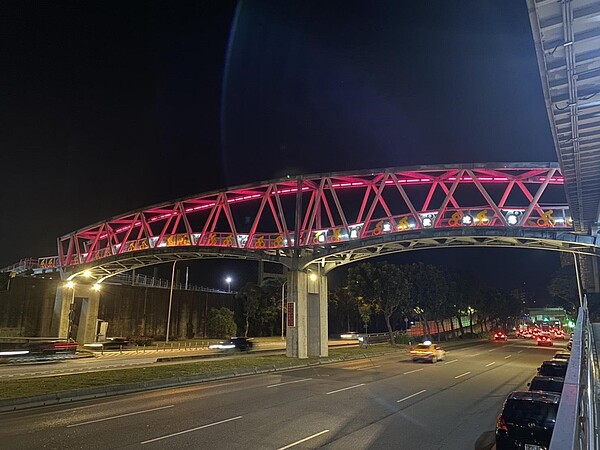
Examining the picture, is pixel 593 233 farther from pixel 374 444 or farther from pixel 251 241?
pixel 251 241

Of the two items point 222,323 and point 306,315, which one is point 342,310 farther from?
point 306,315

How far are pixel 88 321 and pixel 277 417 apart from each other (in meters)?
44.2

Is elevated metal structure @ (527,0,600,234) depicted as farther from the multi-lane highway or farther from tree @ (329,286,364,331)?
tree @ (329,286,364,331)

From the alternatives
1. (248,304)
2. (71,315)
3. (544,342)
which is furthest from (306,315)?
(544,342)

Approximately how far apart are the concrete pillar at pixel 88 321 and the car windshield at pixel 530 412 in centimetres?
4982

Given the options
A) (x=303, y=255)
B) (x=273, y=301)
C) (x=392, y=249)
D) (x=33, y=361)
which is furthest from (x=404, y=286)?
(x=33, y=361)

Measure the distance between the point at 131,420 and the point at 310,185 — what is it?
26038 millimetres

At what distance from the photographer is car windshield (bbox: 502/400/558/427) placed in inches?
328

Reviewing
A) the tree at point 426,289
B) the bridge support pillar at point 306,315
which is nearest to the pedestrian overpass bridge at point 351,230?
the bridge support pillar at point 306,315

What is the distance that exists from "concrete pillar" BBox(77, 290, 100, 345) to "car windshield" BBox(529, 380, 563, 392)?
4885 centimetres

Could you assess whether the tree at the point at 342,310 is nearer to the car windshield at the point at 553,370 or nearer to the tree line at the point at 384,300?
the tree line at the point at 384,300

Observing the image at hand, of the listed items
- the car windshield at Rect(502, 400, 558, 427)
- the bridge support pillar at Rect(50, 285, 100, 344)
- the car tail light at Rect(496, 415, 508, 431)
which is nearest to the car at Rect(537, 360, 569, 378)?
the car windshield at Rect(502, 400, 558, 427)

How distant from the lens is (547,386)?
11.5 meters

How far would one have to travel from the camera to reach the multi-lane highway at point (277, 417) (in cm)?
974
